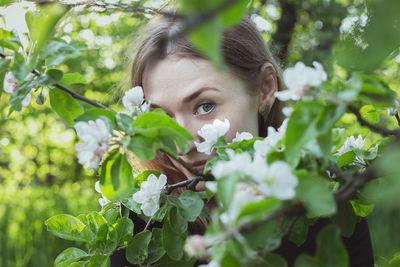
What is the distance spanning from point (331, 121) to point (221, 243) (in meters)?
0.17

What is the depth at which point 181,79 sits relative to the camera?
1193mm

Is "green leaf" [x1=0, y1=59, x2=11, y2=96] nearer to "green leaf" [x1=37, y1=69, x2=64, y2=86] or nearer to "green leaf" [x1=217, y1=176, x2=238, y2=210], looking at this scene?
"green leaf" [x1=37, y1=69, x2=64, y2=86]

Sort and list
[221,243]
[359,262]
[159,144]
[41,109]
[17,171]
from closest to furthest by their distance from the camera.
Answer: [221,243] → [159,144] → [359,262] → [41,109] → [17,171]

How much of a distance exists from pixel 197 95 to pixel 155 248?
494 mm

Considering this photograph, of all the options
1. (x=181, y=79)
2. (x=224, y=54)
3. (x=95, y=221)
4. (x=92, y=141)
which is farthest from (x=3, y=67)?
(x=224, y=54)

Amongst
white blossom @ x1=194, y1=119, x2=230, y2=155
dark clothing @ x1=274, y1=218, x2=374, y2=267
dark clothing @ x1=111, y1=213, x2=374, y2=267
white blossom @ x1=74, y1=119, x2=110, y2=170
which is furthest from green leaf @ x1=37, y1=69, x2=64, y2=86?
dark clothing @ x1=274, y1=218, x2=374, y2=267

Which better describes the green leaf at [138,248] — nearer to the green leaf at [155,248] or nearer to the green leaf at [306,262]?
the green leaf at [155,248]

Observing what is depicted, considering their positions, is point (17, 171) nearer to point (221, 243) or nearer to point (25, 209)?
point (25, 209)

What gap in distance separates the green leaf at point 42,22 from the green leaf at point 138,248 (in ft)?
1.21

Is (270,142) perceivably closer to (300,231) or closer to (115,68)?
(300,231)

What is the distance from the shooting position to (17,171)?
9.23 m

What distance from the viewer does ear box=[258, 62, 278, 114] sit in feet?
4.68

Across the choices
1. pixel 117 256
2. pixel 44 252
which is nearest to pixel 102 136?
pixel 117 256

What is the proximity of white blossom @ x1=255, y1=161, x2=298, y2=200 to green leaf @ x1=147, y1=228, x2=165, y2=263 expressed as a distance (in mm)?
A: 431
